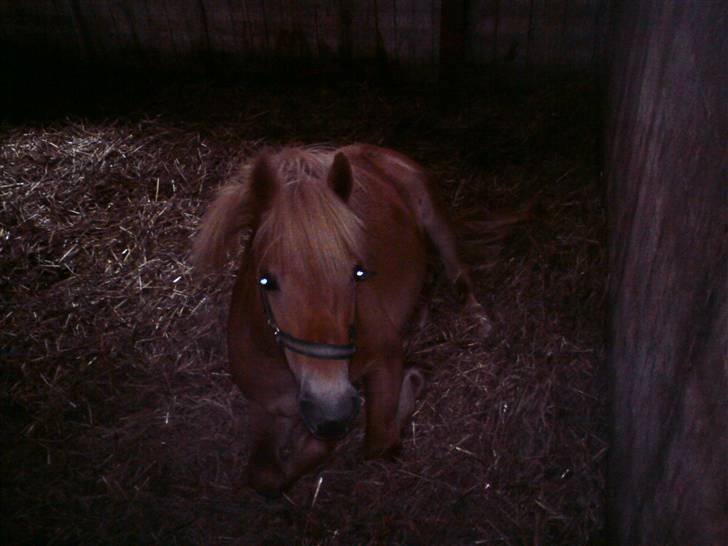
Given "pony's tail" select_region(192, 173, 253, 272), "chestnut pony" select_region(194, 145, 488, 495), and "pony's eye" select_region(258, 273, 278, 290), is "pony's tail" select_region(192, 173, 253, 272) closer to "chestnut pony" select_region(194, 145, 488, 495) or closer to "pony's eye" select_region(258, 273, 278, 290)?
"chestnut pony" select_region(194, 145, 488, 495)

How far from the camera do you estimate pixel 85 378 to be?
3.42 meters

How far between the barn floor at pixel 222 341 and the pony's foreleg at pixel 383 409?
0.08m

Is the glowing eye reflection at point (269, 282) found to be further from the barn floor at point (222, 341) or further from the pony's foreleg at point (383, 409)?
the barn floor at point (222, 341)

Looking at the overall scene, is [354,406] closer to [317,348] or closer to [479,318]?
[317,348]

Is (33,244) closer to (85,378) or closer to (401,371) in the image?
(85,378)

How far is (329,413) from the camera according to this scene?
2.23 m

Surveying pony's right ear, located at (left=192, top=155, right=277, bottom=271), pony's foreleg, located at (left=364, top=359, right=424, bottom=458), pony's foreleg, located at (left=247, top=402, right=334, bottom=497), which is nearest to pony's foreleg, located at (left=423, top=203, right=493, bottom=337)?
pony's foreleg, located at (left=364, top=359, right=424, bottom=458)

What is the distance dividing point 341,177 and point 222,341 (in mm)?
1490

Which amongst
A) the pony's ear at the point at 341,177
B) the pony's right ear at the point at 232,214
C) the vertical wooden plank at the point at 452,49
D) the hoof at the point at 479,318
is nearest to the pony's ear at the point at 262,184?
the pony's right ear at the point at 232,214

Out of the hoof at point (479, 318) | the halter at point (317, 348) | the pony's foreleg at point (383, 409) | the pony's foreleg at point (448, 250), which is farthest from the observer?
the pony's foreleg at point (448, 250)

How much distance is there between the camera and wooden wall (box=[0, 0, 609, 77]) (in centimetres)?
482

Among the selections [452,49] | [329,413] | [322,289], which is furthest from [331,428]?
[452,49]

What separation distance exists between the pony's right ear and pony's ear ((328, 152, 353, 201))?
20cm

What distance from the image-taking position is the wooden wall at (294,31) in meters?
4.82
